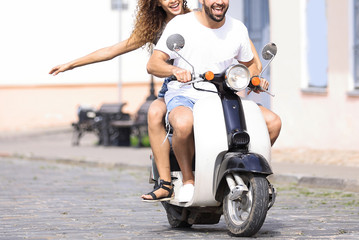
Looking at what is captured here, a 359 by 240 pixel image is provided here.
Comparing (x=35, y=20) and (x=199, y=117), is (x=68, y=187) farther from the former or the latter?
(x=35, y=20)

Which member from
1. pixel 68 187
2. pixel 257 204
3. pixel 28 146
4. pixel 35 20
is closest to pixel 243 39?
pixel 257 204

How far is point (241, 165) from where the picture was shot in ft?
22.1

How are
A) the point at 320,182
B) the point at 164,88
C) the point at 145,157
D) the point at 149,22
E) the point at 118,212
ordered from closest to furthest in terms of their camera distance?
the point at 164,88, the point at 149,22, the point at 118,212, the point at 320,182, the point at 145,157

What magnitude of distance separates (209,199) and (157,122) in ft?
2.25

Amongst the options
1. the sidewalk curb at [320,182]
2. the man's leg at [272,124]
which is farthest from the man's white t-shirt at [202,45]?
the sidewalk curb at [320,182]

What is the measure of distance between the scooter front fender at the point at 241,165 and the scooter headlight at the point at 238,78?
0.43 metres

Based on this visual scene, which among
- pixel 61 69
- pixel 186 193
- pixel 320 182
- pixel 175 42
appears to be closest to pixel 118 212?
pixel 61 69

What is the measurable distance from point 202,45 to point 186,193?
3.29ft

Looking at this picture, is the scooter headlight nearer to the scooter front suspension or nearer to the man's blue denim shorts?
the scooter front suspension

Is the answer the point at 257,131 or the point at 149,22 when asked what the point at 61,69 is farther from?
the point at 257,131

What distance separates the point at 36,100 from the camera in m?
29.4

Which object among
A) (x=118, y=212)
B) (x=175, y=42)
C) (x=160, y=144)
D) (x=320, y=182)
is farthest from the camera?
(x=320, y=182)

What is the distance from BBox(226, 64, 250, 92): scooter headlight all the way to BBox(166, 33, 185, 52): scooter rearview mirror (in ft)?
1.26

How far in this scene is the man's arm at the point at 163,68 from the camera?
6.79m
